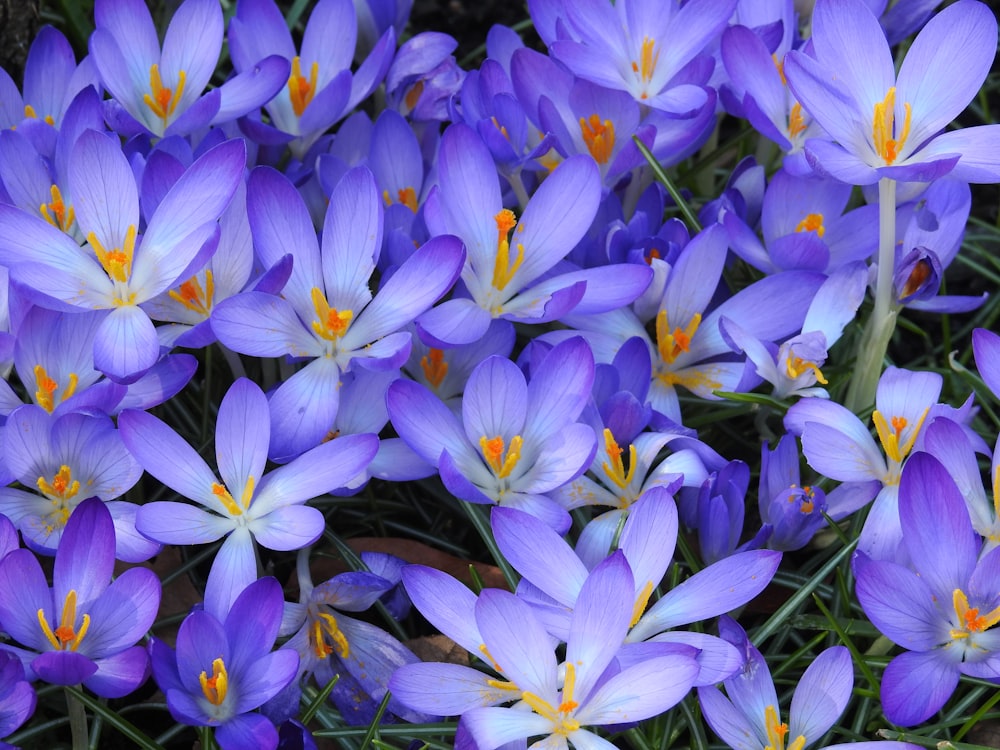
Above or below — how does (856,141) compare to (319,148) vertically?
above

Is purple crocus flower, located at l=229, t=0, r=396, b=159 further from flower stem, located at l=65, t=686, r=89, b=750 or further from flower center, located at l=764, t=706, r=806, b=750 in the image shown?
flower center, located at l=764, t=706, r=806, b=750

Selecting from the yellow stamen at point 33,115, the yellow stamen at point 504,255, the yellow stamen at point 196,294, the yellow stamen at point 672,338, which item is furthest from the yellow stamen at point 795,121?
the yellow stamen at point 33,115

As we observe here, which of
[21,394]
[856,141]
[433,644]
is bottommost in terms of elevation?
[433,644]

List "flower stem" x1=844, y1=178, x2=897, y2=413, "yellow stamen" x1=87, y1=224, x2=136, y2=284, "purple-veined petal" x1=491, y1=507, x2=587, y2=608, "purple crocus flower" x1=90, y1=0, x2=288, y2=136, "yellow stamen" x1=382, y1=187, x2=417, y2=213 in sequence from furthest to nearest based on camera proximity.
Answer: "yellow stamen" x1=382, y1=187, x2=417, y2=213 < "purple crocus flower" x1=90, y1=0, x2=288, y2=136 < "flower stem" x1=844, y1=178, x2=897, y2=413 < "yellow stamen" x1=87, y1=224, x2=136, y2=284 < "purple-veined petal" x1=491, y1=507, x2=587, y2=608

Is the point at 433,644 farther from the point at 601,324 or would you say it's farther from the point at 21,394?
the point at 21,394

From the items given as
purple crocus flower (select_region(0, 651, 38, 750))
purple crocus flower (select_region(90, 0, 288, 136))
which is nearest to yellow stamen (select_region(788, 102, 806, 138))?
A: purple crocus flower (select_region(90, 0, 288, 136))

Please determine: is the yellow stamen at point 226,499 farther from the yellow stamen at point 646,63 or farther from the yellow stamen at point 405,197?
the yellow stamen at point 646,63

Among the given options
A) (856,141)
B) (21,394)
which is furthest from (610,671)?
(21,394)
